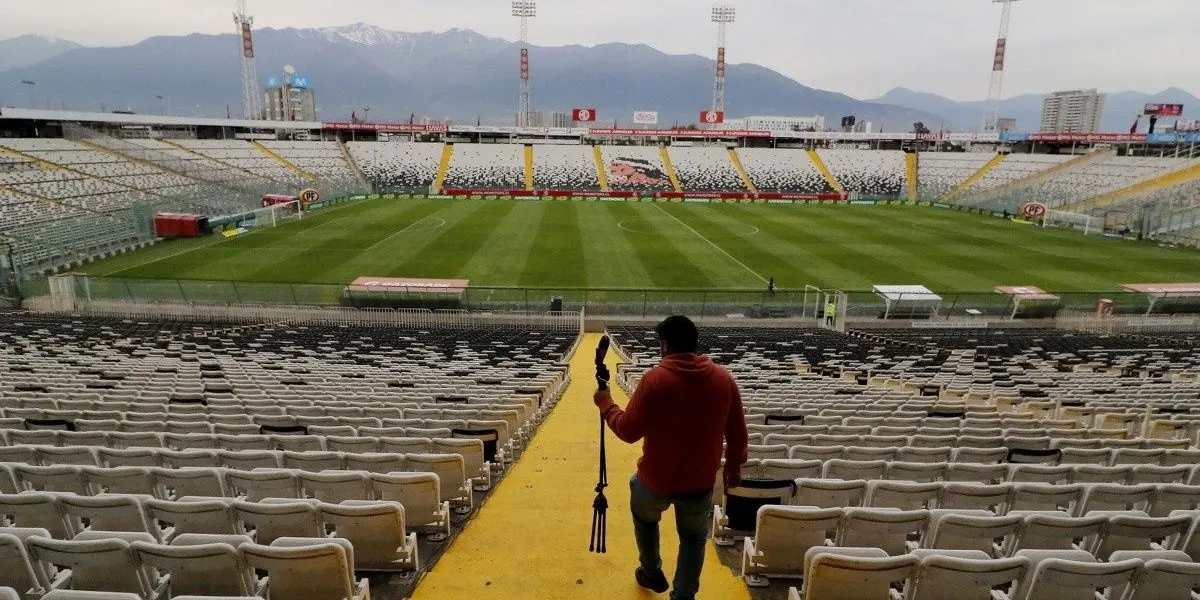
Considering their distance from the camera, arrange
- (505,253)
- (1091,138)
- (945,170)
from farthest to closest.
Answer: (945,170)
(1091,138)
(505,253)

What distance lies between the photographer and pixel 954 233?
46875 millimetres

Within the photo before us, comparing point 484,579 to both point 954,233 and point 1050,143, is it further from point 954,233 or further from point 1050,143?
point 1050,143

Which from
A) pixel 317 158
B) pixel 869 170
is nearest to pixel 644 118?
pixel 869 170

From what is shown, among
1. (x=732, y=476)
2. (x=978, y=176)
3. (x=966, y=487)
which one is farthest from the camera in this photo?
(x=978, y=176)

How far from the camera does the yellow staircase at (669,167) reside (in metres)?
75.6

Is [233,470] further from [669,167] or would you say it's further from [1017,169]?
[1017,169]

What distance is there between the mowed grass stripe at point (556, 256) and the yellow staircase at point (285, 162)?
3187cm

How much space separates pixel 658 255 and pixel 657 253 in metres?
0.58

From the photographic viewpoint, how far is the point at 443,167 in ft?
259

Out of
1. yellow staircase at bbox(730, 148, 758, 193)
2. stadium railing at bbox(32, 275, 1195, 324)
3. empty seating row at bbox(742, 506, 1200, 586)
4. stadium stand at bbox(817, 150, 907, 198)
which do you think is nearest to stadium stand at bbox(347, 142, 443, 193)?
yellow staircase at bbox(730, 148, 758, 193)

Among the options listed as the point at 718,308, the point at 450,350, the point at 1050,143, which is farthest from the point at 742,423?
the point at 1050,143

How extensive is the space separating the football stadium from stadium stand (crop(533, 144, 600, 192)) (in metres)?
23.9

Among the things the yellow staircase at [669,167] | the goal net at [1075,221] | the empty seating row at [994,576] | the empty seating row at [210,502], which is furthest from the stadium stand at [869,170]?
the empty seating row at [210,502]

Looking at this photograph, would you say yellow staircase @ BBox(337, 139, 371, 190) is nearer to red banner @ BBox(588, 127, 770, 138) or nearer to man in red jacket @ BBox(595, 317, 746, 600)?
red banner @ BBox(588, 127, 770, 138)
